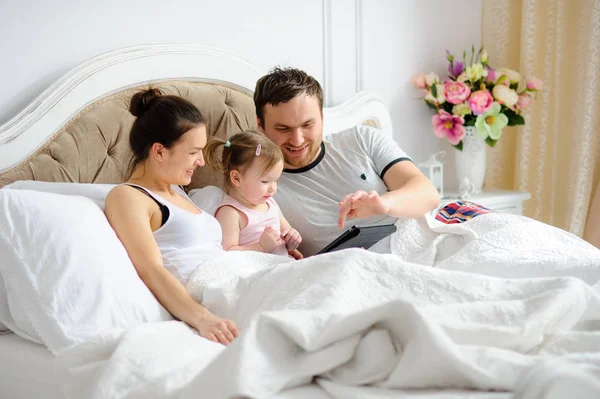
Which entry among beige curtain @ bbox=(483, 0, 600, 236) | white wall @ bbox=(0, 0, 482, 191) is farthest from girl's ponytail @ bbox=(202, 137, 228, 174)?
beige curtain @ bbox=(483, 0, 600, 236)

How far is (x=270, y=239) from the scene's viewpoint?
1.99 metres

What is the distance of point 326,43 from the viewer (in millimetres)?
2986

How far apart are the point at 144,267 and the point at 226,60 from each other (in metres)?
1.09

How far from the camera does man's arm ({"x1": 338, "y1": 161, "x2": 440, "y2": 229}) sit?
1977 mm

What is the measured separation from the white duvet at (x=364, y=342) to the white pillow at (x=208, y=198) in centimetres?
49

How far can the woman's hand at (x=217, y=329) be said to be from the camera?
4.81ft

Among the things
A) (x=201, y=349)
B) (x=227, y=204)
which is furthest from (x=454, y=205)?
(x=201, y=349)

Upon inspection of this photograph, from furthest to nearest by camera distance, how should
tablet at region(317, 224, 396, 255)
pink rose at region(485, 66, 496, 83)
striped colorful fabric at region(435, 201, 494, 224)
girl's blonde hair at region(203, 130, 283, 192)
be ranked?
pink rose at region(485, 66, 496, 83), striped colorful fabric at region(435, 201, 494, 224), girl's blonde hair at region(203, 130, 283, 192), tablet at region(317, 224, 396, 255)

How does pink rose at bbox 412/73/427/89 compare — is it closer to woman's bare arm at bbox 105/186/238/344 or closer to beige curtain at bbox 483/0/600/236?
beige curtain at bbox 483/0/600/236

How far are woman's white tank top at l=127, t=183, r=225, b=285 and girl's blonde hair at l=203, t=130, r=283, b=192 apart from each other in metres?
0.28

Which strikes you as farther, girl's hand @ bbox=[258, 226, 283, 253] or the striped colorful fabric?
the striped colorful fabric

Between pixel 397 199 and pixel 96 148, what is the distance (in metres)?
0.92

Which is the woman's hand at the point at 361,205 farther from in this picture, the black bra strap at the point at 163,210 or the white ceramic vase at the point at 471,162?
the white ceramic vase at the point at 471,162

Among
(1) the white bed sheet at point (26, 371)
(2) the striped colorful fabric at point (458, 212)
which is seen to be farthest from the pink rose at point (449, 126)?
(1) the white bed sheet at point (26, 371)
